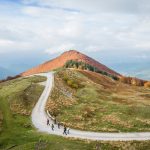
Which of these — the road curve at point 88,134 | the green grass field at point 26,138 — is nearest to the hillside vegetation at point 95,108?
the road curve at point 88,134

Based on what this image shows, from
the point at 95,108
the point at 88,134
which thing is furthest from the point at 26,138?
the point at 95,108

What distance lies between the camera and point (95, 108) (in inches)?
3957

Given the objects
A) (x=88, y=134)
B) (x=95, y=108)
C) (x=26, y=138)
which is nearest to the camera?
(x=26, y=138)

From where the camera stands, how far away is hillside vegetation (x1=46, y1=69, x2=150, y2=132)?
8294 cm

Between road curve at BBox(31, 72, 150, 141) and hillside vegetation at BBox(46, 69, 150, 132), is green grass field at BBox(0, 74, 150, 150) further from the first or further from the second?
hillside vegetation at BBox(46, 69, 150, 132)

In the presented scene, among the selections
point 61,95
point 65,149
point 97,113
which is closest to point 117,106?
point 97,113

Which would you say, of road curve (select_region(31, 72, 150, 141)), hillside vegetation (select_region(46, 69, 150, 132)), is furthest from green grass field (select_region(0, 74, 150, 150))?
hillside vegetation (select_region(46, 69, 150, 132))

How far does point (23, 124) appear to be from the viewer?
81.1m

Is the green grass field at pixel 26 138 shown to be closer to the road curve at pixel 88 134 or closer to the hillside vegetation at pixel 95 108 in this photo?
the road curve at pixel 88 134

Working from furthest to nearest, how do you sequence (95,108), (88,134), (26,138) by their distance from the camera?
(95,108) → (88,134) → (26,138)

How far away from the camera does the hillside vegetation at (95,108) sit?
82938 mm

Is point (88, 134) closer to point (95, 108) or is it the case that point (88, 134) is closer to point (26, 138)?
point (26, 138)

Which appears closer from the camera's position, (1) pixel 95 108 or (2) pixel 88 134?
(2) pixel 88 134

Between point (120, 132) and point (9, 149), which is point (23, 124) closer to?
point (9, 149)
